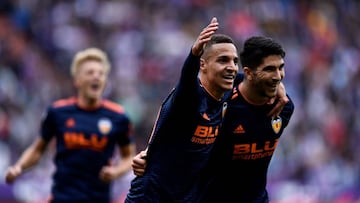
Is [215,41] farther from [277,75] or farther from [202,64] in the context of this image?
[277,75]

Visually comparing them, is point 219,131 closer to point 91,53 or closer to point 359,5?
point 91,53

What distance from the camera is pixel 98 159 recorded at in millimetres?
9539

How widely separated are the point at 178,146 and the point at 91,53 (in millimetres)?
3113

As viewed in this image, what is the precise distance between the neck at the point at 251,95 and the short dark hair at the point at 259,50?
156 millimetres

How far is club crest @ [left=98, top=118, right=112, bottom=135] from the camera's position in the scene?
970cm

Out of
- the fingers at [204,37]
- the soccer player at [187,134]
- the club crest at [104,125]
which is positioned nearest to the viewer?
the fingers at [204,37]

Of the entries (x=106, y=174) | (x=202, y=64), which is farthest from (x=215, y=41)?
(x=106, y=174)

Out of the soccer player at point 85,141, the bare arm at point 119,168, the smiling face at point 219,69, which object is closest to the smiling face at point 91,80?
the soccer player at point 85,141

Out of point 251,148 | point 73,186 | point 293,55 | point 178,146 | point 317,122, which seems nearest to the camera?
point 178,146

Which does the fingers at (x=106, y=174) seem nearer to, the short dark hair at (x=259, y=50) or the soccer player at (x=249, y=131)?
the soccer player at (x=249, y=131)

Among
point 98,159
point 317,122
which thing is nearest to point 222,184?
point 98,159

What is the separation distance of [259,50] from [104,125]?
2.65 m

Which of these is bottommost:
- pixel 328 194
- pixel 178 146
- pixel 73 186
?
pixel 328 194

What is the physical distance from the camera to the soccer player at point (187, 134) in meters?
7.02
